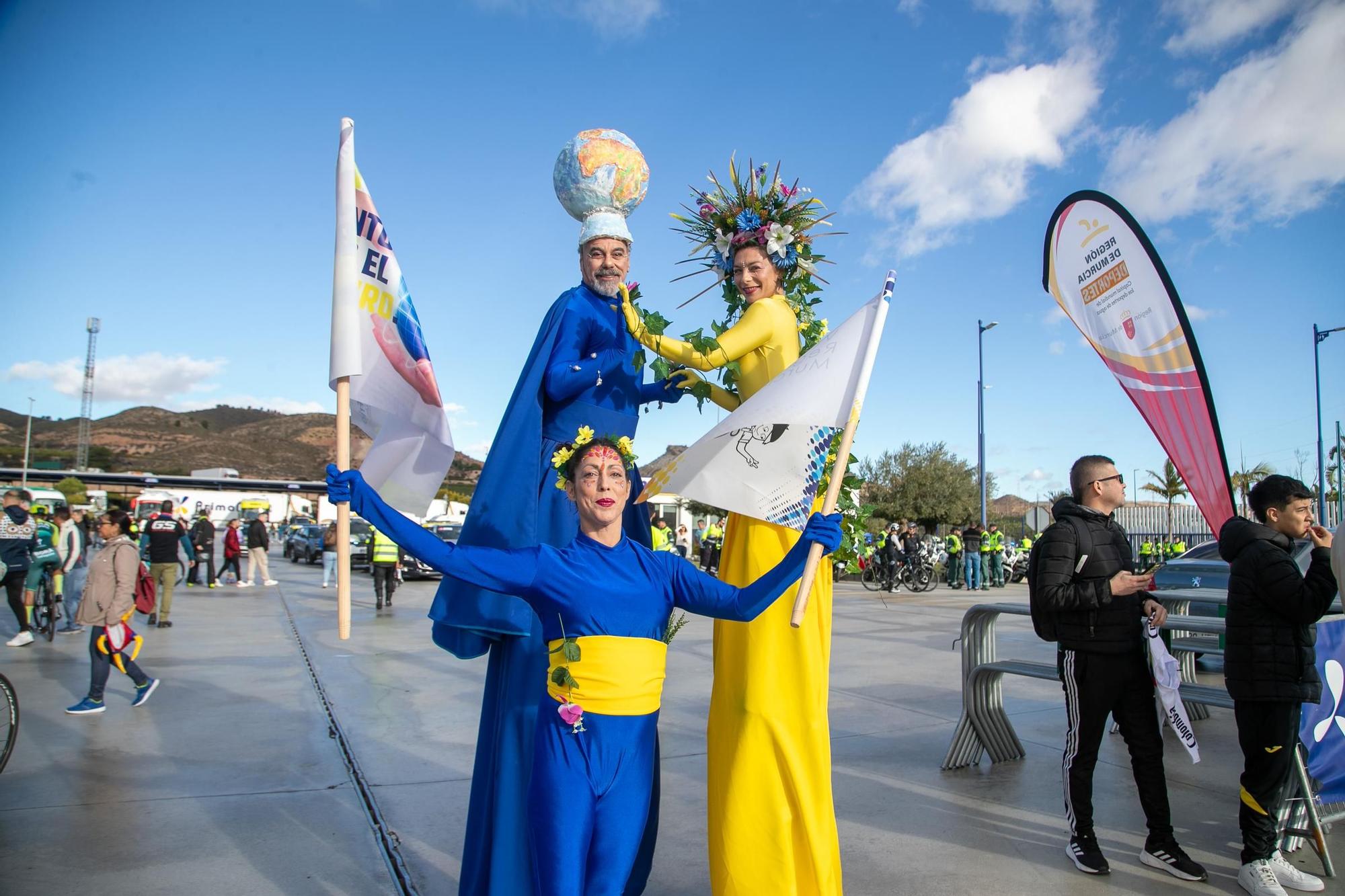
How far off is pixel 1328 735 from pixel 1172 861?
981mm

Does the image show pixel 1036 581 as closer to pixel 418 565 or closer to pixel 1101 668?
pixel 1101 668

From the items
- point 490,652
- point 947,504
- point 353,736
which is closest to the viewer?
point 490,652

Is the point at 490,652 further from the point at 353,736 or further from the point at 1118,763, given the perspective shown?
the point at 1118,763

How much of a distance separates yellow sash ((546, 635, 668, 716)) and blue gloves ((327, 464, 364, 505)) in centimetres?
62

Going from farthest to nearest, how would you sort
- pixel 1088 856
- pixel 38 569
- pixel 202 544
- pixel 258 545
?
1. pixel 202 544
2. pixel 258 545
3. pixel 38 569
4. pixel 1088 856

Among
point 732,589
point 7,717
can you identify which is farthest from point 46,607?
point 732,589

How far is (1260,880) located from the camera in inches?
123

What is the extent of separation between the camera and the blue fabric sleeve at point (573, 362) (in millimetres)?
2635

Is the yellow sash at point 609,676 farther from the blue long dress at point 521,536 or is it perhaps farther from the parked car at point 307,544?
the parked car at point 307,544

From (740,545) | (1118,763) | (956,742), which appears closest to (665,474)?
(740,545)

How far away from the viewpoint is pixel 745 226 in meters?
3.00

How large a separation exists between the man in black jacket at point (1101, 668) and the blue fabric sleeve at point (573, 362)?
203 cm

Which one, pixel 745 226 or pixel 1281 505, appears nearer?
pixel 745 226

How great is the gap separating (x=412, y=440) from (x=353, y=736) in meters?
3.79
